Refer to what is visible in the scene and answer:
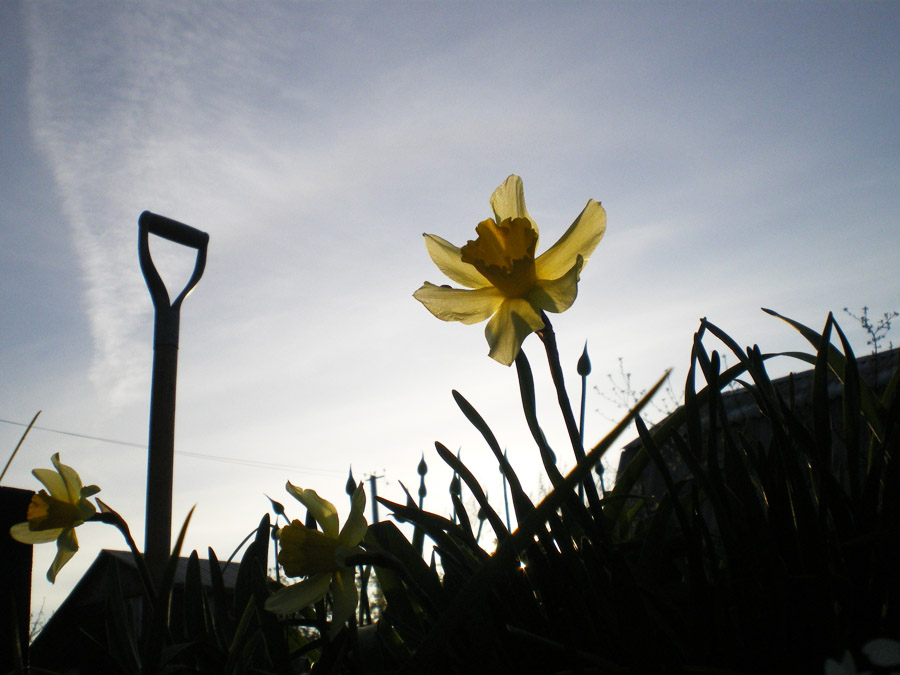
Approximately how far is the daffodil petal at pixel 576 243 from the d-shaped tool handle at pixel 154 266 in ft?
3.74

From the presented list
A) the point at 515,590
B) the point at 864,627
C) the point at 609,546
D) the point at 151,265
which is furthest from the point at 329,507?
the point at 151,265

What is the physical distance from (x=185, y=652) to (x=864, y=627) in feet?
2.51

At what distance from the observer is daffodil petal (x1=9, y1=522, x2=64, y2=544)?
1.03m

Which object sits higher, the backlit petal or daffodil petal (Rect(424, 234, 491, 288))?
daffodil petal (Rect(424, 234, 491, 288))

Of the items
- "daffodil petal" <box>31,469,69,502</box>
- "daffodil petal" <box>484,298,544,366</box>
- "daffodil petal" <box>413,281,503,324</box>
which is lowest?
"daffodil petal" <box>31,469,69,502</box>

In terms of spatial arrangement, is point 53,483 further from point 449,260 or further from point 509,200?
point 509,200

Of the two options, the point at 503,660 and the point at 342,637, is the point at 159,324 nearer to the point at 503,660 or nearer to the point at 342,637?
the point at 342,637

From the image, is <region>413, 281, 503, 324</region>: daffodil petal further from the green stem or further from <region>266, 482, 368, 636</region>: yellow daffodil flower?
the green stem

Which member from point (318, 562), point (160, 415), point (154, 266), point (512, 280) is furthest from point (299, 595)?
point (154, 266)

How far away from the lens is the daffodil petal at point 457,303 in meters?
0.76

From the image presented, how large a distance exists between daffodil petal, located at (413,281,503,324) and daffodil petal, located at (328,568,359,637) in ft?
1.06

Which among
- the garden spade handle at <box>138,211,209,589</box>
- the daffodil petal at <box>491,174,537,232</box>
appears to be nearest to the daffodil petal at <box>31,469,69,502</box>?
the garden spade handle at <box>138,211,209,589</box>

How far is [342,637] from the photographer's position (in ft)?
2.21

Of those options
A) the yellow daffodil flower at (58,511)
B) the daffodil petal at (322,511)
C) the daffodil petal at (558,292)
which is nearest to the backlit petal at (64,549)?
the yellow daffodil flower at (58,511)
